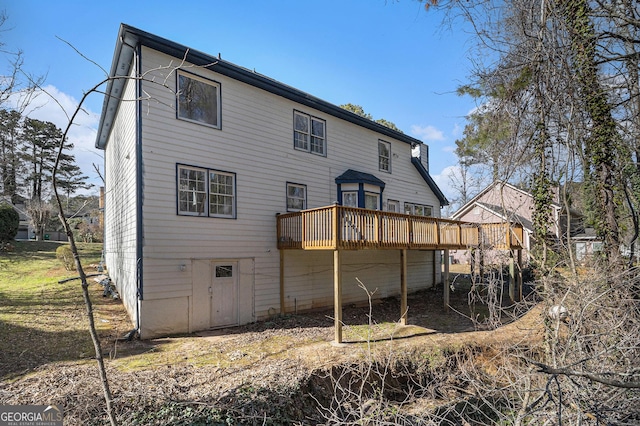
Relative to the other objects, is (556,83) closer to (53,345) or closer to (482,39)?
(482,39)

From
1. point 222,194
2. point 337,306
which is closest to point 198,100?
point 222,194

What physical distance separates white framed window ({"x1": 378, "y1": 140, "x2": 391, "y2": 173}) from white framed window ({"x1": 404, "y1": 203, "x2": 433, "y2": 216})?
2183mm

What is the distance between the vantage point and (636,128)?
693 centimetres

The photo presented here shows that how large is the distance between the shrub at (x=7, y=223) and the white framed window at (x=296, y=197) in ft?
55.5

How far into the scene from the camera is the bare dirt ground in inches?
189

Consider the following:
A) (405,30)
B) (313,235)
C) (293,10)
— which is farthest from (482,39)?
(313,235)

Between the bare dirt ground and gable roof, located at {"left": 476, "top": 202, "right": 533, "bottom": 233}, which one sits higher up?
gable roof, located at {"left": 476, "top": 202, "right": 533, "bottom": 233}

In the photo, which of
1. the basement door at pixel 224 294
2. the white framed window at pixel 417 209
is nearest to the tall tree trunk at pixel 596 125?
the white framed window at pixel 417 209

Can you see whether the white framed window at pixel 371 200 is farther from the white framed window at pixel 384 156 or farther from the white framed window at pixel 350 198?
the white framed window at pixel 384 156

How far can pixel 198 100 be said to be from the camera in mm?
9516

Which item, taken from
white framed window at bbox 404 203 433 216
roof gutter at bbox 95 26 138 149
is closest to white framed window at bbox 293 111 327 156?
roof gutter at bbox 95 26 138 149

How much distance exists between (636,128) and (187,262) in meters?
10.7

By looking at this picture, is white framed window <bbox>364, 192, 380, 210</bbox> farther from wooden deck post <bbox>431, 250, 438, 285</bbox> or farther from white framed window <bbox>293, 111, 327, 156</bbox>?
wooden deck post <bbox>431, 250, 438, 285</bbox>

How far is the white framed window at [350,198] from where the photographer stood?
42.9 ft
